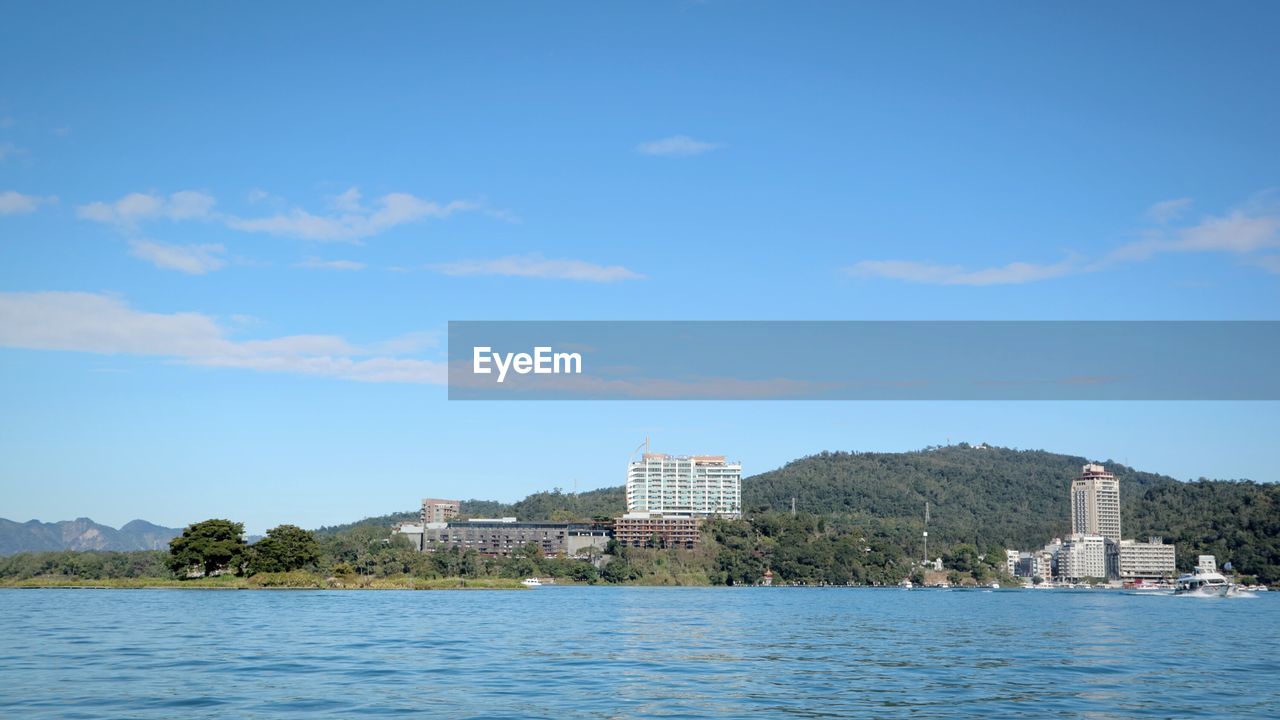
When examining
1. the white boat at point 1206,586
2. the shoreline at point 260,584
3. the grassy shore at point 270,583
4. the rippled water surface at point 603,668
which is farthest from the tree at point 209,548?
the white boat at point 1206,586

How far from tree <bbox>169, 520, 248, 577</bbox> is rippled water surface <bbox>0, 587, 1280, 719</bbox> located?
59070 mm

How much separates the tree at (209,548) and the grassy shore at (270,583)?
74.3 inches

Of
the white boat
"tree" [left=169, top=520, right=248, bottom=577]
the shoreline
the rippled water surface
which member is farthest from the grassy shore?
the white boat

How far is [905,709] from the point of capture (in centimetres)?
2812

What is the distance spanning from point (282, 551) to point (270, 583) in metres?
6.22

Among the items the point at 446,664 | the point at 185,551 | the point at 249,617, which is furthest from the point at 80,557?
the point at 446,664

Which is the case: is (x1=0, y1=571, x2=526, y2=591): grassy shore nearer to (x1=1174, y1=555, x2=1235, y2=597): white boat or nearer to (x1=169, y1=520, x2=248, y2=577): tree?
(x1=169, y1=520, x2=248, y2=577): tree

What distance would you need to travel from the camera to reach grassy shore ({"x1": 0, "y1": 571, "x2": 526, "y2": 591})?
12562 centimetres

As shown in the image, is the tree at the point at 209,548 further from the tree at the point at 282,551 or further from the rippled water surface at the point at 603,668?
the rippled water surface at the point at 603,668

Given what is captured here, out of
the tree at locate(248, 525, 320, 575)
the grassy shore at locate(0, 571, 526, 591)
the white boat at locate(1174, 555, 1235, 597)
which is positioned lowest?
the white boat at locate(1174, 555, 1235, 597)

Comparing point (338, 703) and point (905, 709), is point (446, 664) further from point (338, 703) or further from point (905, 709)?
point (905, 709)

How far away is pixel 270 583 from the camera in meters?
127

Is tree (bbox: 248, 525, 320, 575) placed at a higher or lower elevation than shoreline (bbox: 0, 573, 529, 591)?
higher

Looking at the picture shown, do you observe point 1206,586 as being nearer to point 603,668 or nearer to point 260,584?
point 260,584
